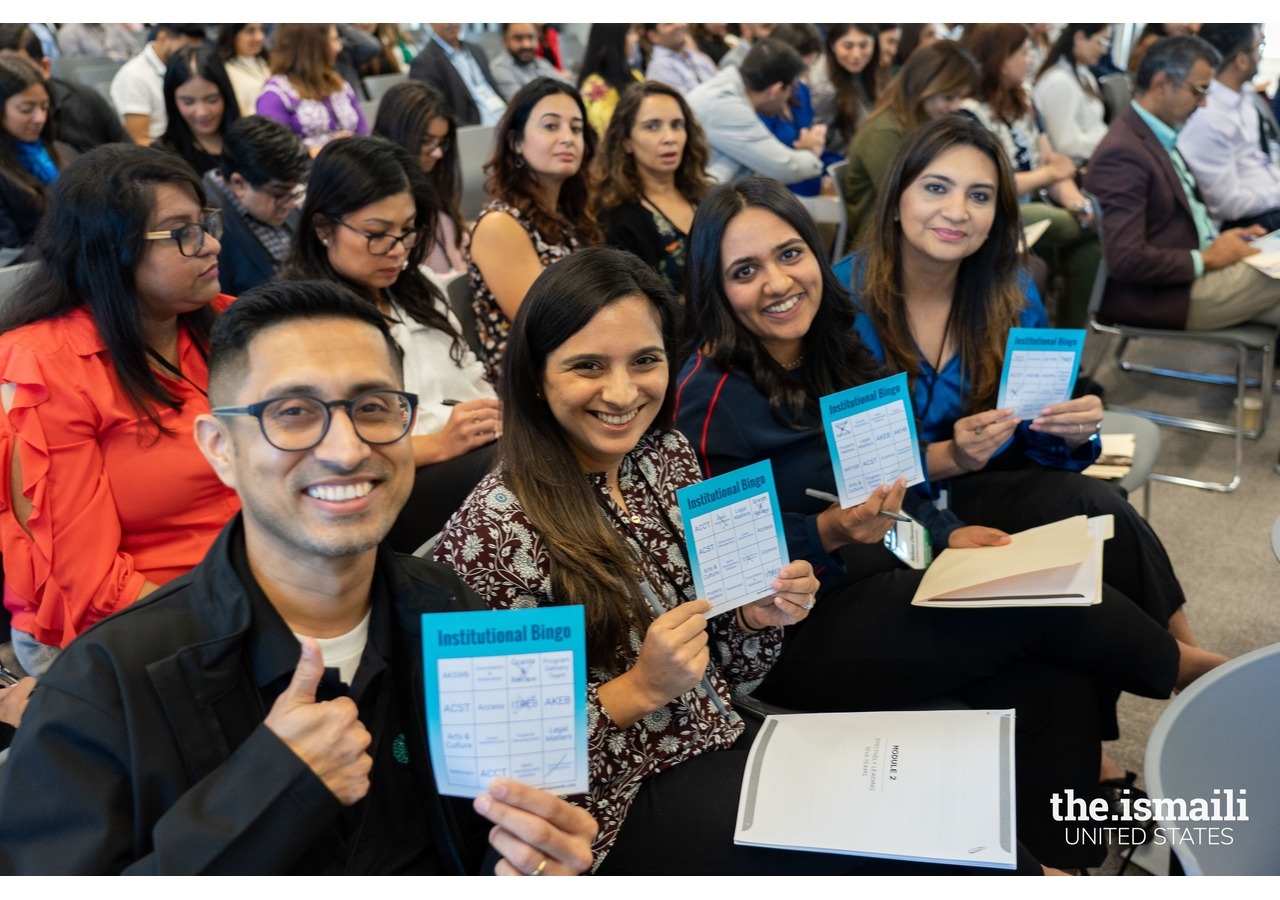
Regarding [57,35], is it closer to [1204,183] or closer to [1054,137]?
[1054,137]

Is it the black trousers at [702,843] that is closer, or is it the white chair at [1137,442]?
the black trousers at [702,843]

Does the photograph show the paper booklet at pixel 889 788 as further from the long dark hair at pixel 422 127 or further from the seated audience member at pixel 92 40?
the seated audience member at pixel 92 40

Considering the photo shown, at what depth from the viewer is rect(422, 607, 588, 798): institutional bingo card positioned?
42.4 inches

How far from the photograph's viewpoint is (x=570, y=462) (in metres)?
1.67

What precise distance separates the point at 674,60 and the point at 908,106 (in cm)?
252

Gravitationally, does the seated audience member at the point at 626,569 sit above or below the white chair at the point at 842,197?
below

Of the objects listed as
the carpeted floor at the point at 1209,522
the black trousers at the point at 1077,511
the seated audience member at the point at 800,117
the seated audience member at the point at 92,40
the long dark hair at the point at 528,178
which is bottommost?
the carpeted floor at the point at 1209,522

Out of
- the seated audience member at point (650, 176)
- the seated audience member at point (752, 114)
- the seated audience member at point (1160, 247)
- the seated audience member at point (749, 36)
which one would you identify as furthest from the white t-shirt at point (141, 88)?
the seated audience member at point (1160, 247)

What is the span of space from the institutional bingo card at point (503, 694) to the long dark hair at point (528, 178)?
2.31 meters

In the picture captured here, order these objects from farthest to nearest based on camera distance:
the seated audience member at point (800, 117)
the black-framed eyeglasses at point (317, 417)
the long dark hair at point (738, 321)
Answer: the seated audience member at point (800, 117) → the long dark hair at point (738, 321) → the black-framed eyeglasses at point (317, 417)

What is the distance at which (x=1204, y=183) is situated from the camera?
4.32m

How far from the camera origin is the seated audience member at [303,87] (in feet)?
15.9
